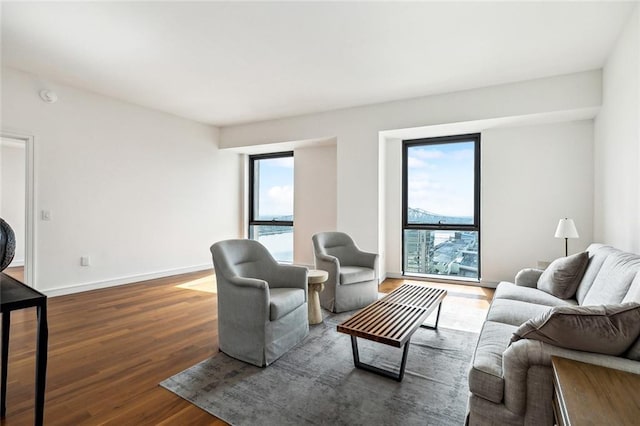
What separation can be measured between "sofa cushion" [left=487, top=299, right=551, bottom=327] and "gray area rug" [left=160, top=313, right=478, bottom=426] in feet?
1.51

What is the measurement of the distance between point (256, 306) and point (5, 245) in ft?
4.63

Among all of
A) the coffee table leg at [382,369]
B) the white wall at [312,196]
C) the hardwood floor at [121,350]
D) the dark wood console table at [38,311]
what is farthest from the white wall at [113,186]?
the coffee table leg at [382,369]

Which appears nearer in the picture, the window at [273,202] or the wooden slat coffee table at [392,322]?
the wooden slat coffee table at [392,322]

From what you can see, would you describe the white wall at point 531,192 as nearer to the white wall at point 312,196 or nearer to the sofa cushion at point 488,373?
the white wall at point 312,196

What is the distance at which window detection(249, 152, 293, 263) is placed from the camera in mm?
6332

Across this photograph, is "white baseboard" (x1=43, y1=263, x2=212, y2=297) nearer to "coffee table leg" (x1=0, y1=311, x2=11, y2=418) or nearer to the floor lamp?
"coffee table leg" (x1=0, y1=311, x2=11, y2=418)

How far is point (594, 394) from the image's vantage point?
38.7 inches

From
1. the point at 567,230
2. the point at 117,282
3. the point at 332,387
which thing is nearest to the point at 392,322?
the point at 332,387

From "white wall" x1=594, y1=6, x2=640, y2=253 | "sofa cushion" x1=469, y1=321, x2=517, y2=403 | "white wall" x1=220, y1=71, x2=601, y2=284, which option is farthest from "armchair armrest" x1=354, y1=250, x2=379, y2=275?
"white wall" x1=594, y1=6, x2=640, y2=253

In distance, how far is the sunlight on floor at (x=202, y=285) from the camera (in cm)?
446

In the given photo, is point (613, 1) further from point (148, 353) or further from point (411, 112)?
point (148, 353)

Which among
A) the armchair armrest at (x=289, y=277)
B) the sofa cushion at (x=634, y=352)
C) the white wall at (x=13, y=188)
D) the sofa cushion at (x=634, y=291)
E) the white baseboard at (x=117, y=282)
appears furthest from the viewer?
the white wall at (x=13, y=188)

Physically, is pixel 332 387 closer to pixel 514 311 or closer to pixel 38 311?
pixel 514 311

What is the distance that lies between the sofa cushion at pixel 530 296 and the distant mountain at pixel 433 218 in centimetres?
206
